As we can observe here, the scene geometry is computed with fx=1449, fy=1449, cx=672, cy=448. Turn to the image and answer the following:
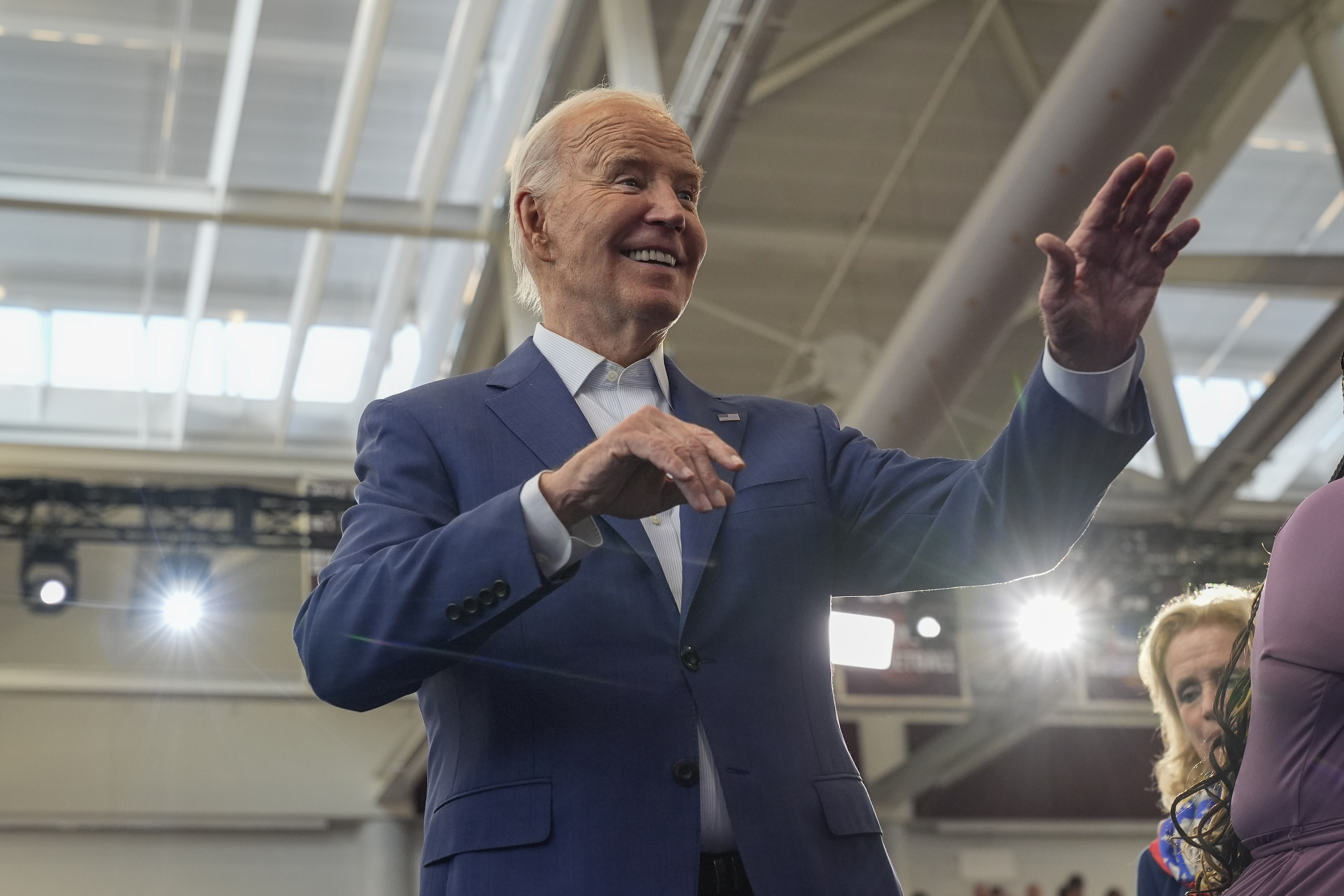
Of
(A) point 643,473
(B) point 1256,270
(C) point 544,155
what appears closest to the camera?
(A) point 643,473

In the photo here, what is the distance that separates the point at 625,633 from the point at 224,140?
8.46 metres

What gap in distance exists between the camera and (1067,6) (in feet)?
29.9

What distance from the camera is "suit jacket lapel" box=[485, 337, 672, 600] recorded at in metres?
1.56

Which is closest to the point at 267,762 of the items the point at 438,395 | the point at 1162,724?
the point at 1162,724

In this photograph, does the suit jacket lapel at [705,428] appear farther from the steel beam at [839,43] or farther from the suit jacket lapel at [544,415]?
the steel beam at [839,43]

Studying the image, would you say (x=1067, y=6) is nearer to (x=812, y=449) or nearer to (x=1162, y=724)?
(x=1162, y=724)

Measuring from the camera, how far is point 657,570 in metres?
1.48

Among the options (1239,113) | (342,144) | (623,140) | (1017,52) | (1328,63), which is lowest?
(623,140)

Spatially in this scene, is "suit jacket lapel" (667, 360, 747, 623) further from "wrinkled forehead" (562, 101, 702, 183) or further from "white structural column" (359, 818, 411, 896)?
"white structural column" (359, 818, 411, 896)

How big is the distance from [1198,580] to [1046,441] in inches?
399

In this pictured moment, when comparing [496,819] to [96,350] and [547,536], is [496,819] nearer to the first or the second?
[547,536]

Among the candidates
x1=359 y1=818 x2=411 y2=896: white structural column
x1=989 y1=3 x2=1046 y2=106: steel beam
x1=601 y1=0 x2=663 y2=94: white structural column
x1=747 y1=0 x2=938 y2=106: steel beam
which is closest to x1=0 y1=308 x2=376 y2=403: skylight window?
x1=747 y1=0 x2=938 y2=106: steel beam

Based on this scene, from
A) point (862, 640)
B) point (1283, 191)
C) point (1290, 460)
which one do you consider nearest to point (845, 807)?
point (862, 640)

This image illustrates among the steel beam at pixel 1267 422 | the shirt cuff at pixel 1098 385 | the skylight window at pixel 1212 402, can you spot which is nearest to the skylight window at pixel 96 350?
the steel beam at pixel 1267 422
